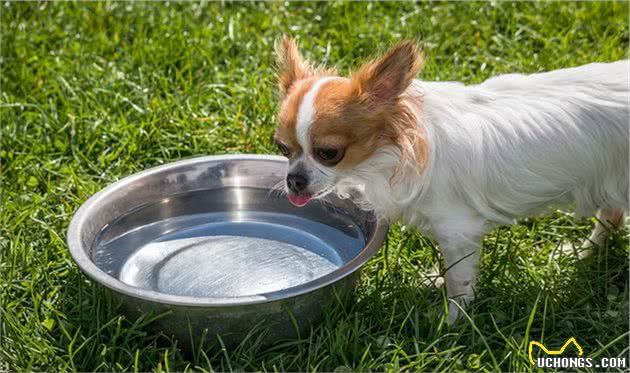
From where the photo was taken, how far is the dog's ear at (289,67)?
3812mm

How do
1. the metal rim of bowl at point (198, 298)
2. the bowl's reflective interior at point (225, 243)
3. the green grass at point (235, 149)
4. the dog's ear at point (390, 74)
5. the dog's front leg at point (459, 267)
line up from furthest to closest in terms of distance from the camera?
1. the bowl's reflective interior at point (225, 243)
2. the dog's front leg at point (459, 267)
3. the green grass at point (235, 149)
4. the dog's ear at point (390, 74)
5. the metal rim of bowl at point (198, 298)

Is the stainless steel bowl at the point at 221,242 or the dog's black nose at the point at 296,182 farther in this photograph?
the dog's black nose at the point at 296,182

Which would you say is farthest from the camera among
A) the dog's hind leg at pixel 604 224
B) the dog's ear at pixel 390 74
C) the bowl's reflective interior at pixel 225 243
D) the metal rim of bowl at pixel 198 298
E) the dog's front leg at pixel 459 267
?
the dog's hind leg at pixel 604 224

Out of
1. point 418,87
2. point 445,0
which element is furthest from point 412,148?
point 445,0

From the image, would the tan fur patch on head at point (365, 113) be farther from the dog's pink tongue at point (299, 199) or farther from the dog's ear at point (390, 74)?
the dog's pink tongue at point (299, 199)

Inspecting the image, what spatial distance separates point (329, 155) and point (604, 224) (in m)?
Result: 1.47

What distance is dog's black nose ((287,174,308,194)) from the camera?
3.60m

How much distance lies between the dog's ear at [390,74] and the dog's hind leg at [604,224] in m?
1.30

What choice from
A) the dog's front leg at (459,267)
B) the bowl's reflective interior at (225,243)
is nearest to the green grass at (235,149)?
the dog's front leg at (459,267)

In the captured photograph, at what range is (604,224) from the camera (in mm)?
4277

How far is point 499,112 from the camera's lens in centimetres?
374

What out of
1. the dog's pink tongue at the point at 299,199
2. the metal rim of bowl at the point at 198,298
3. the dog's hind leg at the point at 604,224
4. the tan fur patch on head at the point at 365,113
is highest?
the tan fur patch on head at the point at 365,113

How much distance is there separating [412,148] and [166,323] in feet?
3.73

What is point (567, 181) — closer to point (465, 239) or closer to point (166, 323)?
point (465, 239)
